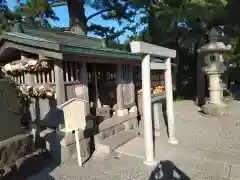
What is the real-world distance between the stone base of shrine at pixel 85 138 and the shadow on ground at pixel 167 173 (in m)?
1.56

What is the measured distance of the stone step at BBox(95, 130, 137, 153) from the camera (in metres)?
5.37

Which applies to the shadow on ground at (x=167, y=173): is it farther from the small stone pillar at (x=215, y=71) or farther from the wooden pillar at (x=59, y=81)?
the small stone pillar at (x=215, y=71)

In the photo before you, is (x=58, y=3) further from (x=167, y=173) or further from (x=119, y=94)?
Result: (x=167, y=173)

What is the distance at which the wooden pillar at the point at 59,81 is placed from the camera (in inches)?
194

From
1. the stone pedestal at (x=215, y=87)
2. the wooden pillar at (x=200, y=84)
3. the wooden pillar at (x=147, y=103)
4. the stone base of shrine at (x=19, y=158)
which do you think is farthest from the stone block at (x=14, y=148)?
the wooden pillar at (x=200, y=84)

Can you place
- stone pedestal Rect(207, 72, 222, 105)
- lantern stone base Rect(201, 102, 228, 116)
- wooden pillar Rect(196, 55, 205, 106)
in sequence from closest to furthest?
lantern stone base Rect(201, 102, 228, 116)
stone pedestal Rect(207, 72, 222, 105)
wooden pillar Rect(196, 55, 205, 106)

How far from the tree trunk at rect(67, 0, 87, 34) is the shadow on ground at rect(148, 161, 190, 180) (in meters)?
11.0

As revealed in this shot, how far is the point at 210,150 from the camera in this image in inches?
211

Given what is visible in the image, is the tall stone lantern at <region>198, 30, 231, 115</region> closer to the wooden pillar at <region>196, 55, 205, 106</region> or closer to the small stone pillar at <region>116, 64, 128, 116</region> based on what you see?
the wooden pillar at <region>196, 55, 205, 106</region>

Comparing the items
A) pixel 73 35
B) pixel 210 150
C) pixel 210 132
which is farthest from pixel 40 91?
pixel 210 132

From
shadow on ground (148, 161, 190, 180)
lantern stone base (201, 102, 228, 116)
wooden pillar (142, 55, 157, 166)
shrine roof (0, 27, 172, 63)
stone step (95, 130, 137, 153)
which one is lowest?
shadow on ground (148, 161, 190, 180)

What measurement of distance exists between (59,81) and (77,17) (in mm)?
9832

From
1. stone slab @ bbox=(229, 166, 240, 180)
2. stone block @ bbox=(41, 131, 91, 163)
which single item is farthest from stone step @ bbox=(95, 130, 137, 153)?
stone slab @ bbox=(229, 166, 240, 180)

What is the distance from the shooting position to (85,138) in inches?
204
